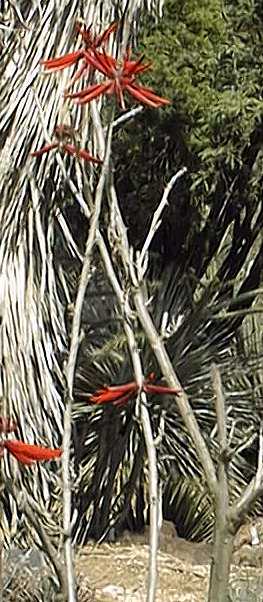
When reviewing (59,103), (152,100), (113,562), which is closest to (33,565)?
(113,562)

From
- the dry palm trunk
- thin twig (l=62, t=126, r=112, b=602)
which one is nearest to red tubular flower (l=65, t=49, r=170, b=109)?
thin twig (l=62, t=126, r=112, b=602)

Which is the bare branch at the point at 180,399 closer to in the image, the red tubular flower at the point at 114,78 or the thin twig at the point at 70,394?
the thin twig at the point at 70,394

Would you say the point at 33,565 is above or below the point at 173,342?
below

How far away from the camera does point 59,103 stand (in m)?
6.14

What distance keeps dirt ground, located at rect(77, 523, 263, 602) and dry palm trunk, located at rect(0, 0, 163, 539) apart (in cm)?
70

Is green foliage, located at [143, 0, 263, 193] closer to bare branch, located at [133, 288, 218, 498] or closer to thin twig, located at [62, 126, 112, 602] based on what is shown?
thin twig, located at [62, 126, 112, 602]

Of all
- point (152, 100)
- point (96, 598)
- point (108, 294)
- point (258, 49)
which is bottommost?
point (96, 598)

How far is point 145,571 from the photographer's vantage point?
7289mm

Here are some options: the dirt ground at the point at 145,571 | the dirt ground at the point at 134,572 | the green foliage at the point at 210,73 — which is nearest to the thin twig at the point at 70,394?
the dirt ground at the point at 134,572

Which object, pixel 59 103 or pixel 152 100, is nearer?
pixel 152 100

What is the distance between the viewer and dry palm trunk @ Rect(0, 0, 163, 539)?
6.23 m

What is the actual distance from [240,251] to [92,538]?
216 cm

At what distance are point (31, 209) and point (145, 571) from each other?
2062 mm

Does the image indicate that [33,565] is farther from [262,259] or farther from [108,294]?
[262,259]
